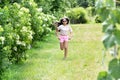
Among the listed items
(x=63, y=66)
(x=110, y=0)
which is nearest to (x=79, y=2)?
(x=63, y=66)

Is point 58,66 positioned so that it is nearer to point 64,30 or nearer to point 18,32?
point 64,30

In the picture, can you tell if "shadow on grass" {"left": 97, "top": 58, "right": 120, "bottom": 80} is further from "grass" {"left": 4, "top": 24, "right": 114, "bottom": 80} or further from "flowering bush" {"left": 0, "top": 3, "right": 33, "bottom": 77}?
"flowering bush" {"left": 0, "top": 3, "right": 33, "bottom": 77}

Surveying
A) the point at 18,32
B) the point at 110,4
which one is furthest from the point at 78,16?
the point at 110,4

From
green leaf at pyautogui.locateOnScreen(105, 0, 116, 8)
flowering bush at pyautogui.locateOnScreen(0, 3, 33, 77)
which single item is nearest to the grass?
flowering bush at pyautogui.locateOnScreen(0, 3, 33, 77)

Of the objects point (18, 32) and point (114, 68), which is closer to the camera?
point (114, 68)

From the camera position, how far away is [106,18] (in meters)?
1.91

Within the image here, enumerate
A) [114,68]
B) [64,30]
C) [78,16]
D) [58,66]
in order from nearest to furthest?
[114,68]
[58,66]
[64,30]
[78,16]

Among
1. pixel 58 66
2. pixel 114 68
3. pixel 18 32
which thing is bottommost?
pixel 58 66

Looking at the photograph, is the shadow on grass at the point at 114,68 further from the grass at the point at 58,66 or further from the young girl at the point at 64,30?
the young girl at the point at 64,30

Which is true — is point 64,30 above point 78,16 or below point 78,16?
above

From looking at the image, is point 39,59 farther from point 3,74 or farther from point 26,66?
point 3,74

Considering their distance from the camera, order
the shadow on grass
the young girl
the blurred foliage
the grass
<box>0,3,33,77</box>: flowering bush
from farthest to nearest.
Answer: the blurred foliage
the young girl
<box>0,3,33,77</box>: flowering bush
the grass
the shadow on grass

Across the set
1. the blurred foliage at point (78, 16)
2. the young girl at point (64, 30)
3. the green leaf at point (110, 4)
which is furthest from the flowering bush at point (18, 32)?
the blurred foliage at point (78, 16)

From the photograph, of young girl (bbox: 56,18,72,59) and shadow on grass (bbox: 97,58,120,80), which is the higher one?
shadow on grass (bbox: 97,58,120,80)
